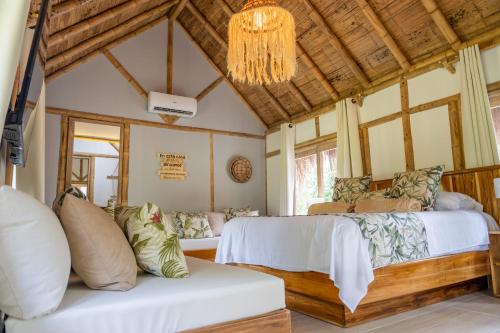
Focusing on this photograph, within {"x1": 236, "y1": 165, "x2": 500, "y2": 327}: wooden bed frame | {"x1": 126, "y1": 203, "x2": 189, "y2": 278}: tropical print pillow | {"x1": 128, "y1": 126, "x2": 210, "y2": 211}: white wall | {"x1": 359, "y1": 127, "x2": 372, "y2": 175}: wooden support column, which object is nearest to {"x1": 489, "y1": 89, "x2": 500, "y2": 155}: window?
{"x1": 236, "y1": 165, "x2": 500, "y2": 327}: wooden bed frame

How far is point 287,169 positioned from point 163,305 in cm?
479

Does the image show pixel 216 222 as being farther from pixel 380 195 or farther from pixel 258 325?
pixel 258 325

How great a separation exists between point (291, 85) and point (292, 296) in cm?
376

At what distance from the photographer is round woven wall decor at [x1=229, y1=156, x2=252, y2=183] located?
20.0 feet

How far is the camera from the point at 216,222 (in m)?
5.16

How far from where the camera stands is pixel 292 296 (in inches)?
103

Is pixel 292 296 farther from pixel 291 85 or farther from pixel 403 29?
pixel 291 85

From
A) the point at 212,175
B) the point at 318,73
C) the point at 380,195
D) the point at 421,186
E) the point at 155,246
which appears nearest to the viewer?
the point at 155,246

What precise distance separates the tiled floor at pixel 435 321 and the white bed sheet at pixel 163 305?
976 mm

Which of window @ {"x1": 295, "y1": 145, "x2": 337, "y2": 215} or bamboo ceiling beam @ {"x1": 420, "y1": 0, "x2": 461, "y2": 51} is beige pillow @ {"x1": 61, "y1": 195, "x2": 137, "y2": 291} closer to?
bamboo ceiling beam @ {"x1": 420, "y1": 0, "x2": 461, "y2": 51}

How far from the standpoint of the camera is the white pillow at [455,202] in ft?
10.4

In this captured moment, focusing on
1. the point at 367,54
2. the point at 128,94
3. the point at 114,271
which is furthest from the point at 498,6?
the point at 128,94

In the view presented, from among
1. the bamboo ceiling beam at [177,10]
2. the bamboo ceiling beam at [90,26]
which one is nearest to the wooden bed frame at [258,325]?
the bamboo ceiling beam at [90,26]

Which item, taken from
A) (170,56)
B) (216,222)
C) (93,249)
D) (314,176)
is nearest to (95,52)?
(170,56)
